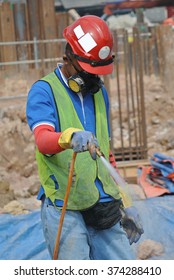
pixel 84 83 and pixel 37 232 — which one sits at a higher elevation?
pixel 84 83

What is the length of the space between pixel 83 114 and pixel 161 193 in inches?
182

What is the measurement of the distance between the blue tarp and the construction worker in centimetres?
241

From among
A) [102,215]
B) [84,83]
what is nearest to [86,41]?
[84,83]

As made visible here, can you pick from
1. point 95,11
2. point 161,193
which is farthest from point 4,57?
point 95,11

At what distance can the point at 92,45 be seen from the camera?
4164 millimetres

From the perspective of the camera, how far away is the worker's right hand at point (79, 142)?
12.1 feet

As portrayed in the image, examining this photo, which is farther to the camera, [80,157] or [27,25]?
[27,25]

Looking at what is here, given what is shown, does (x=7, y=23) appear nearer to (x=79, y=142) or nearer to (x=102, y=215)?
(x=102, y=215)

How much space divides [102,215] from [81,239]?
0.20 metres

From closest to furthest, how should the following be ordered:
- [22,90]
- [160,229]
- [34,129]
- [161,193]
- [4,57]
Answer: [34,129] → [160,229] → [161,193] → [22,90] → [4,57]

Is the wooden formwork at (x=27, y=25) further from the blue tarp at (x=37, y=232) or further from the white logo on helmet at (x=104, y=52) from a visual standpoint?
the white logo on helmet at (x=104, y=52)

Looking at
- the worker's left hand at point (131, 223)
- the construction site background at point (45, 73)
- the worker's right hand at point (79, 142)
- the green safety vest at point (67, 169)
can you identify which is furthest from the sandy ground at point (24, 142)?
the worker's right hand at point (79, 142)

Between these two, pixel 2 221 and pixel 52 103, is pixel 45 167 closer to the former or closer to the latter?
pixel 52 103
